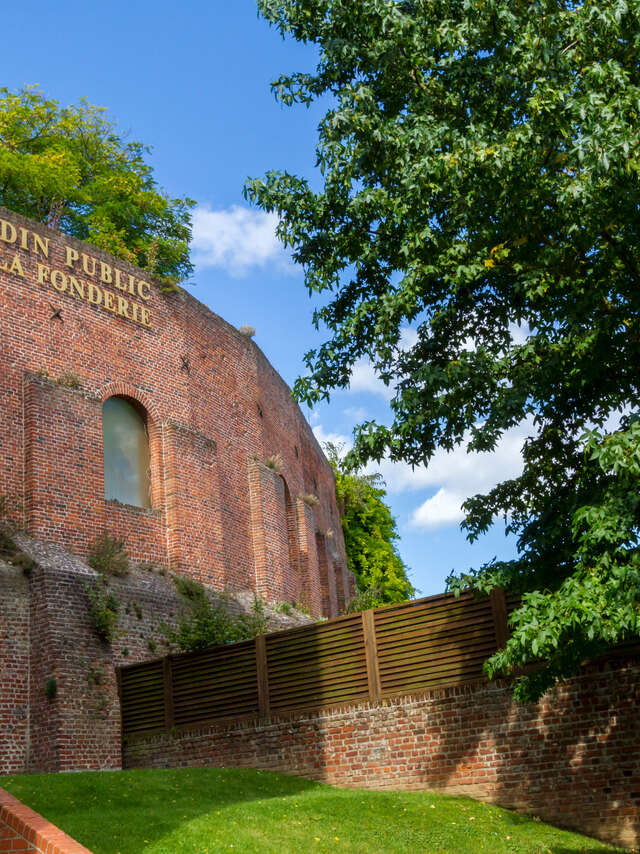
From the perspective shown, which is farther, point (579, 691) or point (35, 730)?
point (35, 730)

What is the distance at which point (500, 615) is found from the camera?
12219 millimetres

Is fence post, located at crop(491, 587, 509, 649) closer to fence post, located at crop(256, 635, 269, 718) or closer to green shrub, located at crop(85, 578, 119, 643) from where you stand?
fence post, located at crop(256, 635, 269, 718)

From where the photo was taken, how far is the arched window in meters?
19.3

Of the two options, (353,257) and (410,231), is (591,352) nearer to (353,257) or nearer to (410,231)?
(410,231)

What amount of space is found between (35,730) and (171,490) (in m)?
6.46

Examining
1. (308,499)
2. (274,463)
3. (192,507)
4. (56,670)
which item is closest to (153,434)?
(192,507)

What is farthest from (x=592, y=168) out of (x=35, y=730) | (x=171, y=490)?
(x=171, y=490)

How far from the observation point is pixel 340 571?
3166 cm

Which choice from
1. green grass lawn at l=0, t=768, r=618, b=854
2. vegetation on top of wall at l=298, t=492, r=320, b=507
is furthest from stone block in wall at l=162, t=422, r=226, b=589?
green grass lawn at l=0, t=768, r=618, b=854

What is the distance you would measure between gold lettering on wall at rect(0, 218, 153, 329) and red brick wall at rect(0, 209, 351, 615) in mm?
42

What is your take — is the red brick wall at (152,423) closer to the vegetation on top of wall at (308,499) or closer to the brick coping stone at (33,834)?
the vegetation on top of wall at (308,499)

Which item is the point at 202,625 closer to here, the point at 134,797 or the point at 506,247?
the point at 134,797

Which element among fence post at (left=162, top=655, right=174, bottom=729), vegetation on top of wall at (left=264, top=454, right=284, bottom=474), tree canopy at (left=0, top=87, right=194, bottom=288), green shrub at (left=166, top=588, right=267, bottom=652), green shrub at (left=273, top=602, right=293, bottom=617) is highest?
tree canopy at (left=0, top=87, right=194, bottom=288)

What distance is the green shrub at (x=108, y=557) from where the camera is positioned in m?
16.9
